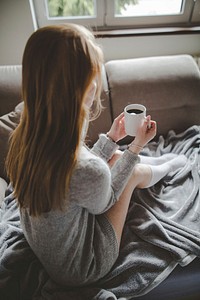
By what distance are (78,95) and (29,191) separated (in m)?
0.30

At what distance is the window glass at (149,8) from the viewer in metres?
1.84

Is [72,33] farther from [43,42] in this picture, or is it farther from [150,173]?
[150,173]

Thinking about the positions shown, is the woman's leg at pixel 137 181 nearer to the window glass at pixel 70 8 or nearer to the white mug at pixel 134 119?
the white mug at pixel 134 119

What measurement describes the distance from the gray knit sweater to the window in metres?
1.21

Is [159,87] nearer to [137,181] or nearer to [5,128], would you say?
[137,181]

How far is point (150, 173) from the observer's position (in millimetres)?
1157

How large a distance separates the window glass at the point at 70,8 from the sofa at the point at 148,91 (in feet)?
1.64

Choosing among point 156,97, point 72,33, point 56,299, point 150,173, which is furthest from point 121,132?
point 56,299

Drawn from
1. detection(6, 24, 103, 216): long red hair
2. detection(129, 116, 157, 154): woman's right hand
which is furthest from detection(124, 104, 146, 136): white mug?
detection(6, 24, 103, 216): long red hair

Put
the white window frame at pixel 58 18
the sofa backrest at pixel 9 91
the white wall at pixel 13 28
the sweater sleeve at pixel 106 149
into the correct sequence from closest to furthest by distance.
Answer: the sweater sleeve at pixel 106 149 → the sofa backrest at pixel 9 91 → the white wall at pixel 13 28 → the white window frame at pixel 58 18

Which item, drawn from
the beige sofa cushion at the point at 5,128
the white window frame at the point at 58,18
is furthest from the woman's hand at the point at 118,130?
the white window frame at the point at 58,18

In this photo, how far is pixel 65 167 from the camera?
74 cm

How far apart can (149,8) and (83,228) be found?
5.10 feet

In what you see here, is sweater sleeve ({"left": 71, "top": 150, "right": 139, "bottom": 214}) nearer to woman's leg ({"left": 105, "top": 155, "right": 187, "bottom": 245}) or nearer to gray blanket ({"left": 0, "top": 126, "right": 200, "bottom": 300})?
woman's leg ({"left": 105, "top": 155, "right": 187, "bottom": 245})
